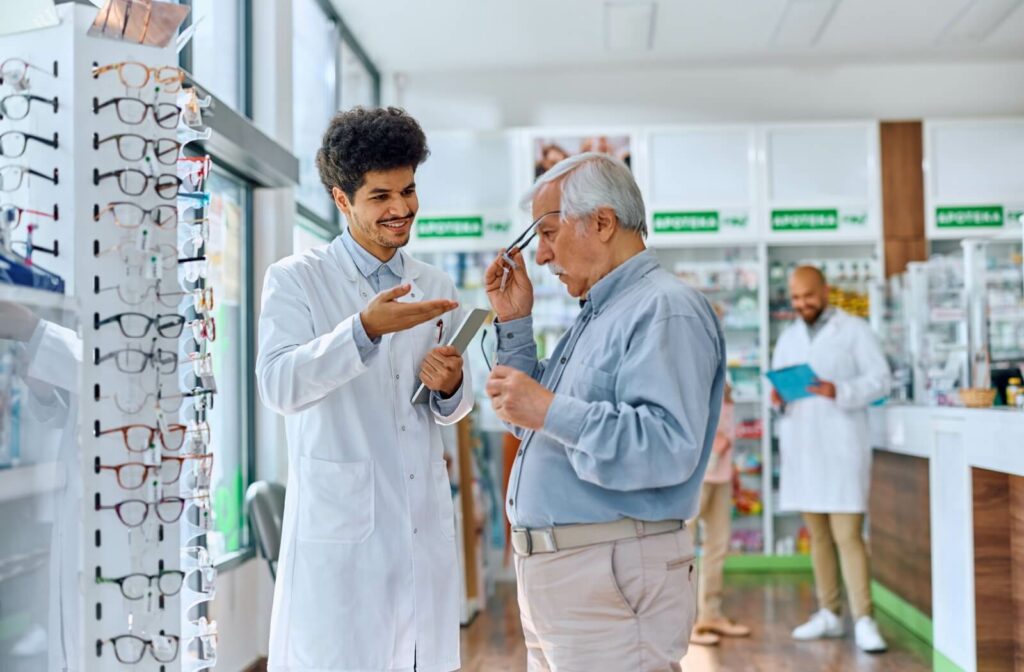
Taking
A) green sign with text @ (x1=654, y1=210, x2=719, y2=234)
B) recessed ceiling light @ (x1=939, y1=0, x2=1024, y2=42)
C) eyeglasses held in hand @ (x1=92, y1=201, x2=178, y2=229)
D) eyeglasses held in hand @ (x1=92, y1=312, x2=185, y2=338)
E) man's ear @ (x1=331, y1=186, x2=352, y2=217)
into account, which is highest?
recessed ceiling light @ (x1=939, y1=0, x2=1024, y2=42)

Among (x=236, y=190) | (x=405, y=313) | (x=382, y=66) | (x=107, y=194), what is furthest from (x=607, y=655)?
(x=382, y=66)

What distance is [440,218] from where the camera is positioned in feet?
23.9

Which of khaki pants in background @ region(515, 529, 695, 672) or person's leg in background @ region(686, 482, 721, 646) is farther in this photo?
person's leg in background @ region(686, 482, 721, 646)

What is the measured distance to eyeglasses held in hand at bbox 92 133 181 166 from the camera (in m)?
1.60

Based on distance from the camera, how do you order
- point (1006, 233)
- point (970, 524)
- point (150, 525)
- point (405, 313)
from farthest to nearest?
point (1006, 233), point (970, 524), point (405, 313), point (150, 525)

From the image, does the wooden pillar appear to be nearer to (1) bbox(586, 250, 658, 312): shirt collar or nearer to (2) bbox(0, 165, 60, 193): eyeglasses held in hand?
(1) bbox(586, 250, 658, 312): shirt collar

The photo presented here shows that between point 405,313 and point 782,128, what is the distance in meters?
5.97

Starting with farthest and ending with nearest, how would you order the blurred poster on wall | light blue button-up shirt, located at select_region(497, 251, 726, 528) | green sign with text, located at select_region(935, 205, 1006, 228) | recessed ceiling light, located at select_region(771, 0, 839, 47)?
the blurred poster on wall < green sign with text, located at select_region(935, 205, 1006, 228) < recessed ceiling light, located at select_region(771, 0, 839, 47) < light blue button-up shirt, located at select_region(497, 251, 726, 528)

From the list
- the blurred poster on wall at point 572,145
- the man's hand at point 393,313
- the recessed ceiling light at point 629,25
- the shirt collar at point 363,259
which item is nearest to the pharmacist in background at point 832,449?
the recessed ceiling light at point 629,25

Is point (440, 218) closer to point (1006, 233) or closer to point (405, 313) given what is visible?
point (1006, 233)

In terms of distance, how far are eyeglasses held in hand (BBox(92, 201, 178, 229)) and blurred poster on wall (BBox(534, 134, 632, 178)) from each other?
5.70 m

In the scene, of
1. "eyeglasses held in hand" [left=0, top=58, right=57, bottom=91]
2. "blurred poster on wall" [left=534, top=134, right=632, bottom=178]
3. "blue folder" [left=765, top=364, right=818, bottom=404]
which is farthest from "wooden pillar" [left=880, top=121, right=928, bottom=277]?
"eyeglasses held in hand" [left=0, top=58, right=57, bottom=91]

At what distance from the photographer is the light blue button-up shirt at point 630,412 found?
68.8 inches

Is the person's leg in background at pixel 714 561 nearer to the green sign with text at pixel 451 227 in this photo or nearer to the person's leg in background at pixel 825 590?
the person's leg in background at pixel 825 590
